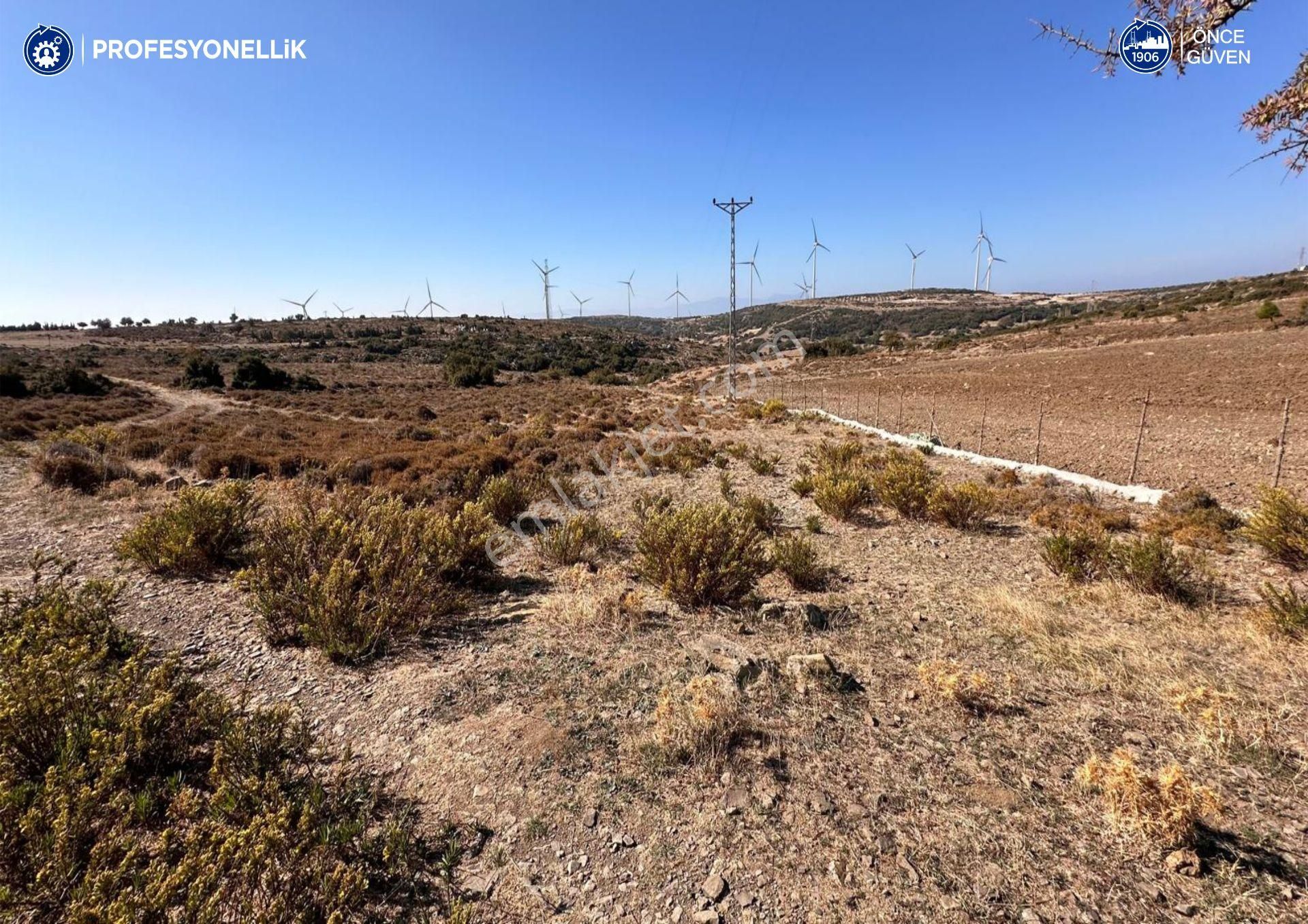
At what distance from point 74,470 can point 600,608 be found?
11.7m

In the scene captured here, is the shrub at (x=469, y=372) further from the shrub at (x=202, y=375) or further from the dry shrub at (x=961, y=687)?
the dry shrub at (x=961, y=687)

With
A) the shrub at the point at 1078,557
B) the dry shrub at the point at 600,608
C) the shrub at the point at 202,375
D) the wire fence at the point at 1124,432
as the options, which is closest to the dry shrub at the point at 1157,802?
the dry shrub at the point at 600,608

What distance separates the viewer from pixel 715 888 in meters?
2.58

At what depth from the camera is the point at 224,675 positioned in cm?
446

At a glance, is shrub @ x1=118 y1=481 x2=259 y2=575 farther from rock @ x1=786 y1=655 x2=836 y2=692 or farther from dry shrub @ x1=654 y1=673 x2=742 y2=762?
rock @ x1=786 y1=655 x2=836 y2=692

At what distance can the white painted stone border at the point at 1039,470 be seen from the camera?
9.71m

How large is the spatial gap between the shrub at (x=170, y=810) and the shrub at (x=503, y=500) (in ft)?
18.5

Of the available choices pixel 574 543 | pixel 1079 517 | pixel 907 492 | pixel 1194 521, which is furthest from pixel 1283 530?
pixel 574 543

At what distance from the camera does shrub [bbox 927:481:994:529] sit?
860 centimetres

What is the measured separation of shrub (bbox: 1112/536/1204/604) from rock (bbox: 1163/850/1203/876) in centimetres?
407

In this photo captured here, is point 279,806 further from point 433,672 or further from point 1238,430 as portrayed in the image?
point 1238,430

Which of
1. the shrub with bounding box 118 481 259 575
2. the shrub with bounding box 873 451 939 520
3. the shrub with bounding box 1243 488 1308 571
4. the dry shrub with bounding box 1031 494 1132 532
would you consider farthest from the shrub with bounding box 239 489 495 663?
the shrub with bounding box 1243 488 1308 571

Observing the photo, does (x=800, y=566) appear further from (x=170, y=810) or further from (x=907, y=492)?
(x=170, y=810)

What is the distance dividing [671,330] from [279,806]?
492 ft
